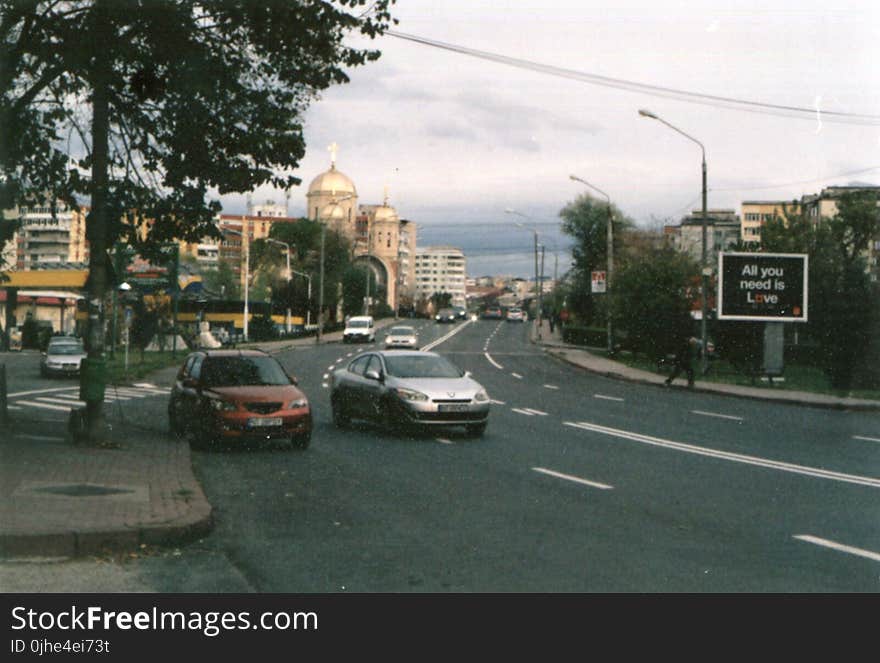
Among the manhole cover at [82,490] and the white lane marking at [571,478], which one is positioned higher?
the manhole cover at [82,490]

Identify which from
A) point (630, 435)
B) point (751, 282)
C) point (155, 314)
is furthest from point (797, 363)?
point (630, 435)

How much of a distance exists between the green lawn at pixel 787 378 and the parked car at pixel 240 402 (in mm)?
20438

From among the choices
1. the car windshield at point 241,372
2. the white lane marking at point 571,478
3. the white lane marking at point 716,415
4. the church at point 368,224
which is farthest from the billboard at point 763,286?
the church at point 368,224

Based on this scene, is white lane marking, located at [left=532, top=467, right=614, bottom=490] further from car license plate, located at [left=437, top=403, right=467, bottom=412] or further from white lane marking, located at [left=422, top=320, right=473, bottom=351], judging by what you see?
white lane marking, located at [left=422, top=320, right=473, bottom=351]

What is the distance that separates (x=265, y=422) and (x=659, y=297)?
33334mm

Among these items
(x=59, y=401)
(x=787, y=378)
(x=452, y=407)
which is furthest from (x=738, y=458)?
(x=787, y=378)

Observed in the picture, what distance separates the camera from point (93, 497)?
36.5 feet

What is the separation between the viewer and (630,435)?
20109mm

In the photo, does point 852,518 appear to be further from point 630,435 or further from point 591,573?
point 630,435

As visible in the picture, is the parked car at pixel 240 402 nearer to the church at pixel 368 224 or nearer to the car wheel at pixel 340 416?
the car wheel at pixel 340 416

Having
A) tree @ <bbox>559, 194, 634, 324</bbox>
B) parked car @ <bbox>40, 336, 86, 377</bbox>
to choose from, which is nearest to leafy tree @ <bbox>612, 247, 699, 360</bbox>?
parked car @ <bbox>40, 336, 86, 377</bbox>

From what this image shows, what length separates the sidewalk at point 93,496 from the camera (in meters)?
8.93

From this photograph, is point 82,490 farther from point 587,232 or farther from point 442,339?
point 587,232
